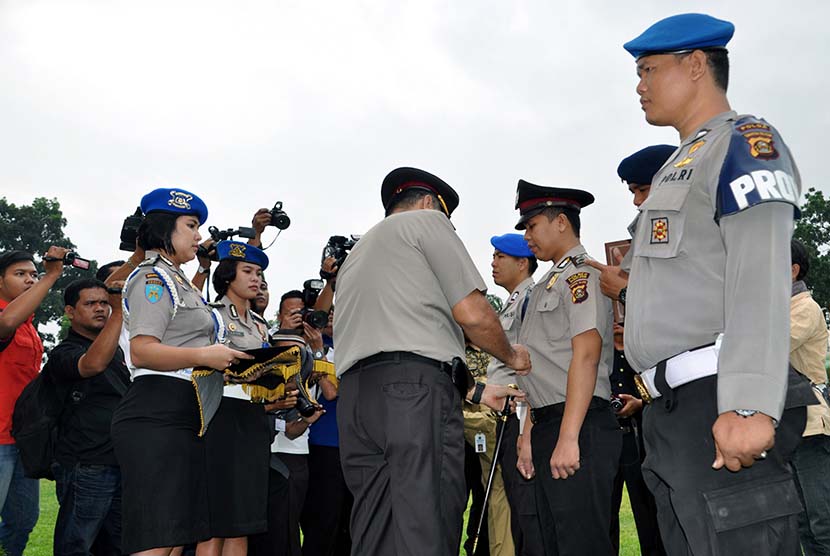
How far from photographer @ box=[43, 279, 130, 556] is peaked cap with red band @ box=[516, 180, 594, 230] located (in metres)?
2.68

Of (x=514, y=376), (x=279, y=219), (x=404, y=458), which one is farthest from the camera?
(x=279, y=219)

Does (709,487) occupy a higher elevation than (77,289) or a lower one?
lower

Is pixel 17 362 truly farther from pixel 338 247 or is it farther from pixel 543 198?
pixel 543 198

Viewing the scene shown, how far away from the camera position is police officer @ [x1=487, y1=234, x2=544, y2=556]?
4344 millimetres

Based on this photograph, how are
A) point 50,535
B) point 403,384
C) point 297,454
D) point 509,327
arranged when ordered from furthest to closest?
point 50,535 → point 297,454 → point 509,327 → point 403,384

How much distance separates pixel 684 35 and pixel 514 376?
8.95ft

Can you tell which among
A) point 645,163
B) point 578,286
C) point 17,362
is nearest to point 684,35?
point 578,286

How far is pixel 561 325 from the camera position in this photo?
166 inches

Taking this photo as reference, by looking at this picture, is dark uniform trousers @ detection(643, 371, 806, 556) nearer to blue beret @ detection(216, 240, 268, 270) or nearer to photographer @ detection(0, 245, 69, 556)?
blue beret @ detection(216, 240, 268, 270)

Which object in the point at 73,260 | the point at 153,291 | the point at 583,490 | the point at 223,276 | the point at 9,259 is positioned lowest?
the point at 583,490

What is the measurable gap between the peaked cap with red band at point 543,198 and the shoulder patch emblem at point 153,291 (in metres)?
2.17

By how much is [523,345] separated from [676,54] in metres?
2.18

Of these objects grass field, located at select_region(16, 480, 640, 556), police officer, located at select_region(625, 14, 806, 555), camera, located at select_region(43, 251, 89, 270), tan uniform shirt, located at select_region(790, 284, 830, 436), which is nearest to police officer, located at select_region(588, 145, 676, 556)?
tan uniform shirt, located at select_region(790, 284, 830, 436)

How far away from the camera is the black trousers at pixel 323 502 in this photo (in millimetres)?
6184
